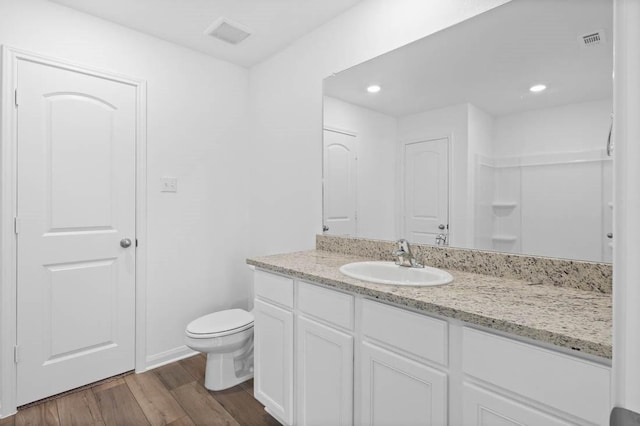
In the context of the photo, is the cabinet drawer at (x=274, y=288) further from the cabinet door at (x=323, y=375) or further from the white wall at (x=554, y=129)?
the white wall at (x=554, y=129)

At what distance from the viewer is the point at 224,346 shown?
2127 mm

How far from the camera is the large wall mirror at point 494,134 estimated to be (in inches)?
51.6

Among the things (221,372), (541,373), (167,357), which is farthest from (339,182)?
(167,357)

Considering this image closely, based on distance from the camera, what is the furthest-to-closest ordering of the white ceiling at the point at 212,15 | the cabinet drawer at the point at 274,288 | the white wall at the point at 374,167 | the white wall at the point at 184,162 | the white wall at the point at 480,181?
the white wall at the point at 184,162, the white ceiling at the point at 212,15, the white wall at the point at 374,167, the cabinet drawer at the point at 274,288, the white wall at the point at 480,181

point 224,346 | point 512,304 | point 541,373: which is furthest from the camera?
point 224,346

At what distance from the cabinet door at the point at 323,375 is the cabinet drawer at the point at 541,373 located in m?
0.53

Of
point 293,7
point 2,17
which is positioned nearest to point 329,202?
point 293,7

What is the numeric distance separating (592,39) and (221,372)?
254cm

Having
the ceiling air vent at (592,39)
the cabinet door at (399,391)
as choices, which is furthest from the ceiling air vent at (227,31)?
the cabinet door at (399,391)

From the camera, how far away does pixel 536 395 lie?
898mm

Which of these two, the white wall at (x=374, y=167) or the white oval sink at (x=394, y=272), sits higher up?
the white wall at (x=374, y=167)

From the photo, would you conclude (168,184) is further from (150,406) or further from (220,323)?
(150,406)

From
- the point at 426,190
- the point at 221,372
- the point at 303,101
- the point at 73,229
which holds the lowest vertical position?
the point at 221,372

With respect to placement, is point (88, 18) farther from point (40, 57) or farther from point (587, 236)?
point (587, 236)
